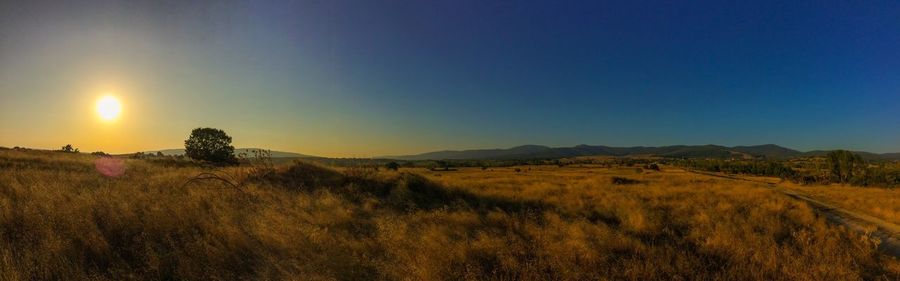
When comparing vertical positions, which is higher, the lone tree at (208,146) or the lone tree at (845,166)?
the lone tree at (208,146)

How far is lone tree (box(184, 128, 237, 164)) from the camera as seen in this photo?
42750 mm

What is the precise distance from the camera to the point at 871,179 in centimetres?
7350

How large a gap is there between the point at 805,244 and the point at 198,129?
5188 cm

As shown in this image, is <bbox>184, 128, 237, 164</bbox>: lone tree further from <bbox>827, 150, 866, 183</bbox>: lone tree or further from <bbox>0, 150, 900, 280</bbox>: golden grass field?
<bbox>827, 150, 866, 183</bbox>: lone tree

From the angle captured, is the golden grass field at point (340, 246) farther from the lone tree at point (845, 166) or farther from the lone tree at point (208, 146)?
the lone tree at point (845, 166)

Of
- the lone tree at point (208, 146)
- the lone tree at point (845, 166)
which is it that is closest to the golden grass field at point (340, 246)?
the lone tree at point (208, 146)

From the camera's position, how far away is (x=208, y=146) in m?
43.2

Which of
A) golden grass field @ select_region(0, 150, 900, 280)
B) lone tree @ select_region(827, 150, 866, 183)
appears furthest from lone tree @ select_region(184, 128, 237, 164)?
lone tree @ select_region(827, 150, 866, 183)

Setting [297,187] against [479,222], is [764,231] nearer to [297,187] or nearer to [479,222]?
[479,222]

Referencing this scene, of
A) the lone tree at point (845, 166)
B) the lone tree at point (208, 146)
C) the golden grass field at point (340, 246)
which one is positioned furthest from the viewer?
the lone tree at point (845, 166)

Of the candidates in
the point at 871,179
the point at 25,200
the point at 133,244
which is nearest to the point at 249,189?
Answer: the point at 25,200

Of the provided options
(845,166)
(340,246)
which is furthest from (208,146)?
(845,166)

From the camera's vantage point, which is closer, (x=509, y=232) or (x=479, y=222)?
(x=509, y=232)

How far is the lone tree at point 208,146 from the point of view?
42.8 m
